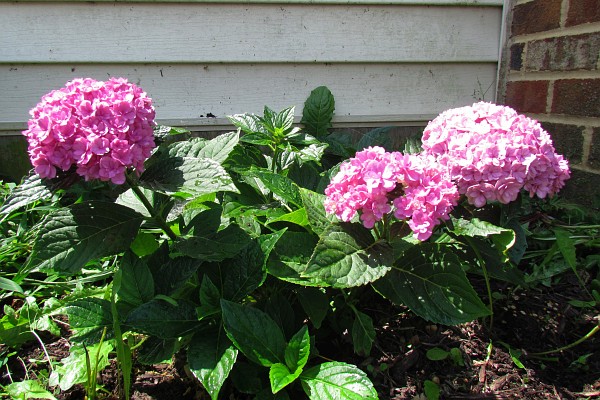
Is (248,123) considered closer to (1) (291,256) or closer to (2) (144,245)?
(2) (144,245)

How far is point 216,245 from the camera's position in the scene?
4.15 ft

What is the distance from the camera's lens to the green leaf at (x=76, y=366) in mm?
1209

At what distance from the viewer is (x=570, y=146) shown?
87.4 inches

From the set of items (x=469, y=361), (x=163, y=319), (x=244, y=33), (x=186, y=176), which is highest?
(x=244, y=33)

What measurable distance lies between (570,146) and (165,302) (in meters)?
1.98

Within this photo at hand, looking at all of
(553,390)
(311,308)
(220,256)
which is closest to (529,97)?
(553,390)

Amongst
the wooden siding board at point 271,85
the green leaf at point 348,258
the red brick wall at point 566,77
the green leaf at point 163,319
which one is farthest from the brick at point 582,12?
the green leaf at point 163,319

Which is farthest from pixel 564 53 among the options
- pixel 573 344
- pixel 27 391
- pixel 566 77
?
pixel 27 391

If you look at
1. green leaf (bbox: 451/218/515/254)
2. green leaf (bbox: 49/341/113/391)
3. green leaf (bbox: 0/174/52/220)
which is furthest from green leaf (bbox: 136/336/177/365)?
green leaf (bbox: 451/218/515/254)

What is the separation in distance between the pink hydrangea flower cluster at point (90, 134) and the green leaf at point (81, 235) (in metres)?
0.14

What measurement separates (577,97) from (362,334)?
1.61m

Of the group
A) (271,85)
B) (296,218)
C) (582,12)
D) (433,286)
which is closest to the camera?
(433,286)

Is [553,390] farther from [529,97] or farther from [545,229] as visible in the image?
[529,97]

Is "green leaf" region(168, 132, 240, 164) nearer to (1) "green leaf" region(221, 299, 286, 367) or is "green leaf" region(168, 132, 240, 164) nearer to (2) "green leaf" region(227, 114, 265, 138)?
(2) "green leaf" region(227, 114, 265, 138)
